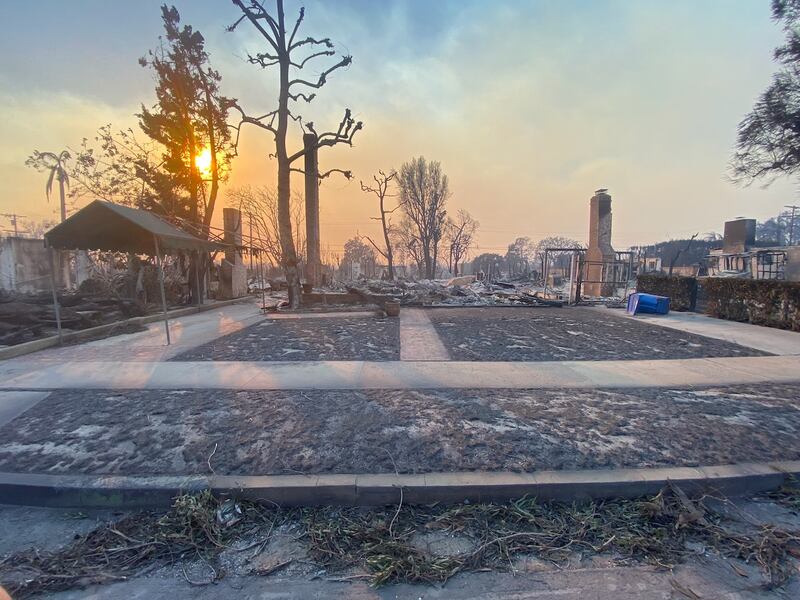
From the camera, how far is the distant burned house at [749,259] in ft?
44.1

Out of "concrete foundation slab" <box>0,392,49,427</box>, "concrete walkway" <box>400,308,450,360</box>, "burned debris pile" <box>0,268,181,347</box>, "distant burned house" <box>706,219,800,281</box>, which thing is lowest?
"concrete foundation slab" <box>0,392,49,427</box>

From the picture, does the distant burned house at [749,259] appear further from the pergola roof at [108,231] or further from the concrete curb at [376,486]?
the pergola roof at [108,231]

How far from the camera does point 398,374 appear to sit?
18.3 feet

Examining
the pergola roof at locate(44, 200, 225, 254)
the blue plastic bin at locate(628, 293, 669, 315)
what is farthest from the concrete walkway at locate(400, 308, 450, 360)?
the blue plastic bin at locate(628, 293, 669, 315)

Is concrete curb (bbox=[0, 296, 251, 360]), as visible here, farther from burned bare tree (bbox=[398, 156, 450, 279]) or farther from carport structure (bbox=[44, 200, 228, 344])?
burned bare tree (bbox=[398, 156, 450, 279])

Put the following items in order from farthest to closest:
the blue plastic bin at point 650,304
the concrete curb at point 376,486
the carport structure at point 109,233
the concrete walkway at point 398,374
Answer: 1. the blue plastic bin at point 650,304
2. the carport structure at point 109,233
3. the concrete walkway at point 398,374
4. the concrete curb at point 376,486

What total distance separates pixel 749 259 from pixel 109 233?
87.0 ft

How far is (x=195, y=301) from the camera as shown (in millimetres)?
15656

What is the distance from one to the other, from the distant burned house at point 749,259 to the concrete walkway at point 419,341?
13.1 m

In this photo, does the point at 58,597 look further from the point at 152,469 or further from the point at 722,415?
the point at 722,415

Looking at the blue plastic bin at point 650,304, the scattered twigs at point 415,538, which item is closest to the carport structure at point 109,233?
the scattered twigs at point 415,538

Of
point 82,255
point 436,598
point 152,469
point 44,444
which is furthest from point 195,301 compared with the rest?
point 436,598

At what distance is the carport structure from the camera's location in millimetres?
8070

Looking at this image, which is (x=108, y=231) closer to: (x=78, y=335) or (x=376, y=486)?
(x=78, y=335)
